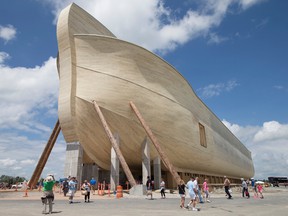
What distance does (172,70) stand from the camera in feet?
91.0

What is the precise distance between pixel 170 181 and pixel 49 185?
24078 mm

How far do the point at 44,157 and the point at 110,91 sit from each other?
9071 mm

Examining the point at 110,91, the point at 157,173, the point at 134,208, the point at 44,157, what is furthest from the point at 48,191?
the point at 157,173

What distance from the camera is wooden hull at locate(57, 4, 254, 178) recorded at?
21.1 metres

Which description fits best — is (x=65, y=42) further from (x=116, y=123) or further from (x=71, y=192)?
(x=71, y=192)

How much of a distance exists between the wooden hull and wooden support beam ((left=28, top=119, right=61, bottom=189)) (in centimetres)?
366

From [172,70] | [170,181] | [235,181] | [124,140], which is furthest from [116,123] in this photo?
[235,181]

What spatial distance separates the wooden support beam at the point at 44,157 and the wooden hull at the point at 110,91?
3656 mm

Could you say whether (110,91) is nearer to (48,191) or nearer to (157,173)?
(157,173)

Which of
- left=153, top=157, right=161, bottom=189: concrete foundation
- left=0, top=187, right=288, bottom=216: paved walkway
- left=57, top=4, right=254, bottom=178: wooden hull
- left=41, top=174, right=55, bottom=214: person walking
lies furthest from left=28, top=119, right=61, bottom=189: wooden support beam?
left=41, top=174, right=55, bottom=214: person walking

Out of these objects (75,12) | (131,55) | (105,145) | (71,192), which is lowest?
(71,192)

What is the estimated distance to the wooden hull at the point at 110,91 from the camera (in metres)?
21.1

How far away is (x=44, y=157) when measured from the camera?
23.9 metres

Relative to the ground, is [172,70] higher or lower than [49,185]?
higher
